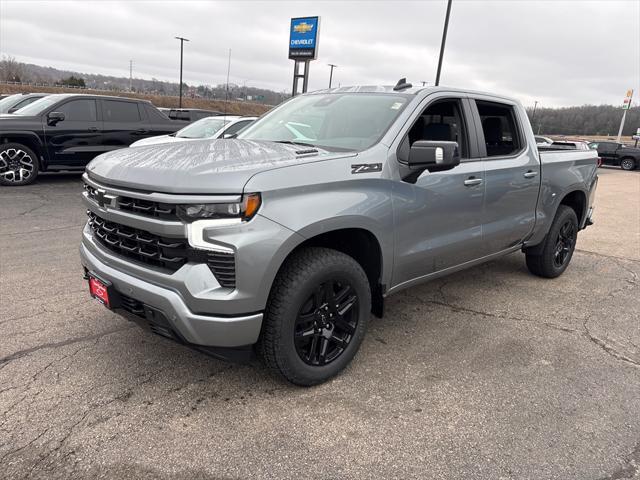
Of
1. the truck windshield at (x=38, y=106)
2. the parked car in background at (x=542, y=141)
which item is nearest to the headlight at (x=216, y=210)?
the parked car in background at (x=542, y=141)

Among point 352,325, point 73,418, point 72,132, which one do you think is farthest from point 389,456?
point 72,132

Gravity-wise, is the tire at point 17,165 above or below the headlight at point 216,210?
below

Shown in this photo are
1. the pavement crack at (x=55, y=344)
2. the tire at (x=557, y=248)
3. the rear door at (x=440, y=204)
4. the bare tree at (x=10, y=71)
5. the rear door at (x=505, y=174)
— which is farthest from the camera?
the bare tree at (x=10, y=71)

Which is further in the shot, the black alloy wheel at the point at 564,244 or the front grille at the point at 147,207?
the black alloy wheel at the point at 564,244

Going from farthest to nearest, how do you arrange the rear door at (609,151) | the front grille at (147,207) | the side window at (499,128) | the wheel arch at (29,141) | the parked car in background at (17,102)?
the rear door at (609,151) → the parked car in background at (17,102) → the wheel arch at (29,141) → the side window at (499,128) → the front grille at (147,207)

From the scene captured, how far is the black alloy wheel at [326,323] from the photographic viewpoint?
9.38 ft

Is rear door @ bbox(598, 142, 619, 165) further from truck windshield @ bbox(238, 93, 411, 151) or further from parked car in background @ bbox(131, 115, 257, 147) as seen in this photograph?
truck windshield @ bbox(238, 93, 411, 151)

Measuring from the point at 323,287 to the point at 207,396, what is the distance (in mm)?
927

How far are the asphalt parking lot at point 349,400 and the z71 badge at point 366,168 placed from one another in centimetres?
130

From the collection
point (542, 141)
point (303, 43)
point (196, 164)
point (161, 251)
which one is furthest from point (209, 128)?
point (303, 43)

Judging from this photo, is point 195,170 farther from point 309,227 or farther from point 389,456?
point 389,456

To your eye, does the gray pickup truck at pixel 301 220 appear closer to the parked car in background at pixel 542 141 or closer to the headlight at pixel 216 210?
the headlight at pixel 216 210

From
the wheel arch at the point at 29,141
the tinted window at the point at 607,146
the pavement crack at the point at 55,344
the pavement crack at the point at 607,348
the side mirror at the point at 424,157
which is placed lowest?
the pavement crack at the point at 55,344

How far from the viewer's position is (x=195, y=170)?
249cm
